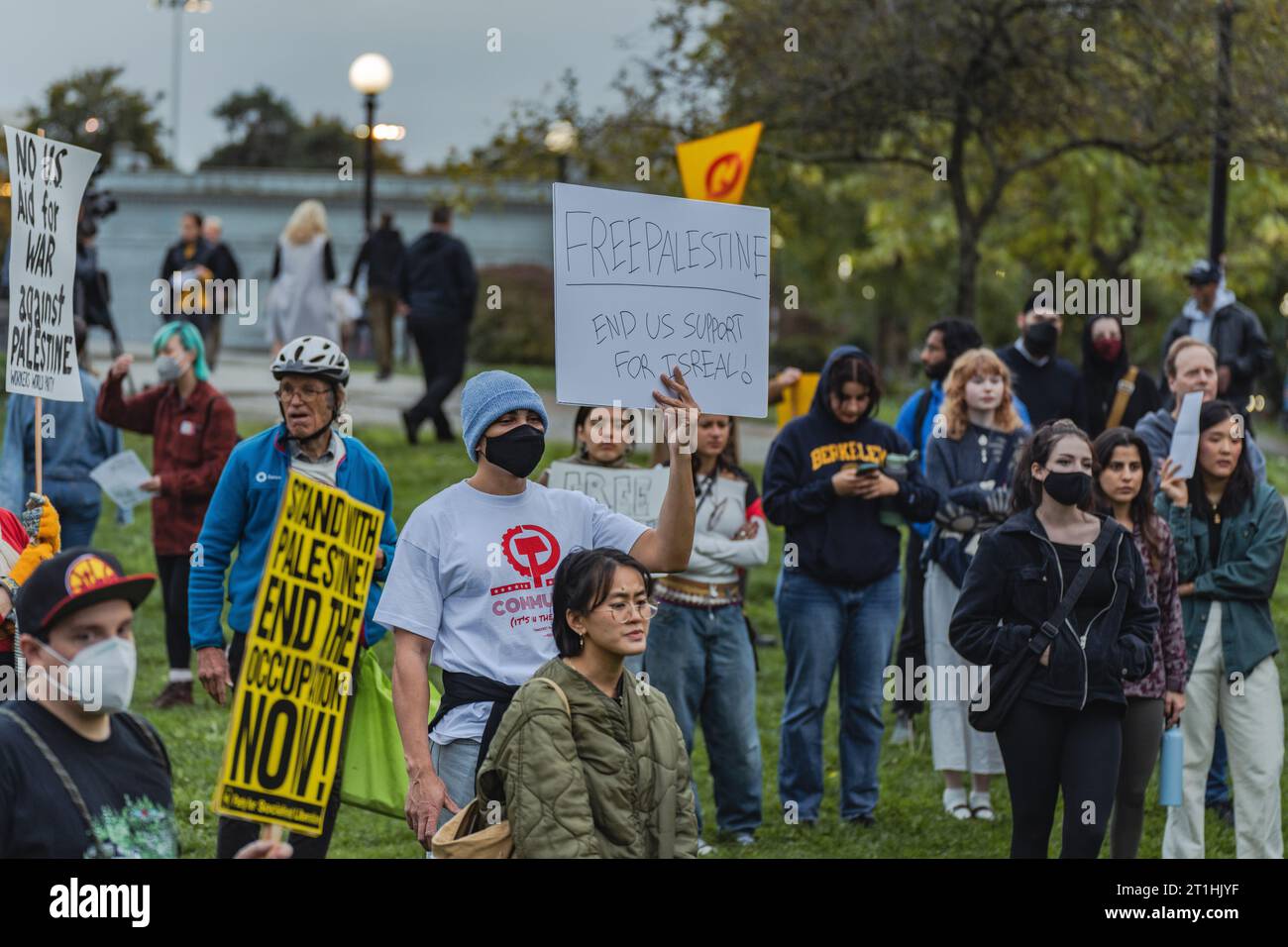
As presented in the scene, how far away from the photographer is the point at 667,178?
55.6 feet

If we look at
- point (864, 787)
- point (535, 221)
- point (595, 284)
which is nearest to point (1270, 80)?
point (864, 787)

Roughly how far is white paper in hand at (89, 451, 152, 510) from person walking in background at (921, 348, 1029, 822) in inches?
157

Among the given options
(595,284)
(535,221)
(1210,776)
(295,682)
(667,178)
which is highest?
(535,221)

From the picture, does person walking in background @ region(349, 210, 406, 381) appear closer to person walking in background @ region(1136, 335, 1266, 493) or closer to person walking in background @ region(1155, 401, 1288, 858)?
person walking in background @ region(1136, 335, 1266, 493)

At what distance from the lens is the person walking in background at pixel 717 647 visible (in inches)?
322

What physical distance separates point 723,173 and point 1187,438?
14.9ft

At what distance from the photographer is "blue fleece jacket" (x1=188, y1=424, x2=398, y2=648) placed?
627cm

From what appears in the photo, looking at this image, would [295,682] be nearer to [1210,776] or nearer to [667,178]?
[1210,776]

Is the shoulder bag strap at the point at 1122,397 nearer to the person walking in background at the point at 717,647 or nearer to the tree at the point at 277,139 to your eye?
the person walking in background at the point at 717,647

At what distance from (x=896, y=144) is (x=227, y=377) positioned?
9.67 m

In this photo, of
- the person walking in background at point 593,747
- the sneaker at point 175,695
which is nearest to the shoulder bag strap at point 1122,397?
the sneaker at point 175,695

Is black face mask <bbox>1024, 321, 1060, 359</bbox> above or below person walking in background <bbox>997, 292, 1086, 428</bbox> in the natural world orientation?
above
